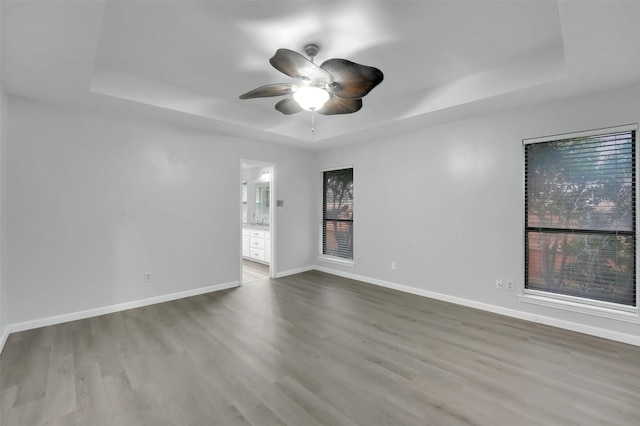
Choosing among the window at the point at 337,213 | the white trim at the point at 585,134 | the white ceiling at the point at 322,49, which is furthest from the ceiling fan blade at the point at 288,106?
the white trim at the point at 585,134

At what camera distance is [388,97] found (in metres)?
3.82

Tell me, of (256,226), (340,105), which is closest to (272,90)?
(340,105)

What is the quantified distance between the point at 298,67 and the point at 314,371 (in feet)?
7.72

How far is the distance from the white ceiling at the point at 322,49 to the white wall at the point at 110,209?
0.40 meters

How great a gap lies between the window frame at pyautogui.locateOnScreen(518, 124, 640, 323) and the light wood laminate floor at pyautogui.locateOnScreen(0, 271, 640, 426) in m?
0.27

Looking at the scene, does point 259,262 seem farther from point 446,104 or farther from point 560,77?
point 560,77

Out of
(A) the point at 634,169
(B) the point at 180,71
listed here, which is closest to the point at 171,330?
(B) the point at 180,71

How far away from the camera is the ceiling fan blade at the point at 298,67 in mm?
1979

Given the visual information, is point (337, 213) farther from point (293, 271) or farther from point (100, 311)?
point (100, 311)

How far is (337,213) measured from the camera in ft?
18.7

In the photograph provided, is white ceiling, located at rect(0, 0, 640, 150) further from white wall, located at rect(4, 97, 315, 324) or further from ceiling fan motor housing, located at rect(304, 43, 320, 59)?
white wall, located at rect(4, 97, 315, 324)

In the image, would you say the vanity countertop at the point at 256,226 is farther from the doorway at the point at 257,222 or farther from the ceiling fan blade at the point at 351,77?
the ceiling fan blade at the point at 351,77

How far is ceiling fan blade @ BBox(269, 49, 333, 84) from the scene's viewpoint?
198 cm

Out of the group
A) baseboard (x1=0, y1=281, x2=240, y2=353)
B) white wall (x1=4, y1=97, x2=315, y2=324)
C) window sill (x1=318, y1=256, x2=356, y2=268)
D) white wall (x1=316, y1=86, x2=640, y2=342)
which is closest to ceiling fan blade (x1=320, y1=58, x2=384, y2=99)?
white wall (x1=316, y1=86, x2=640, y2=342)
